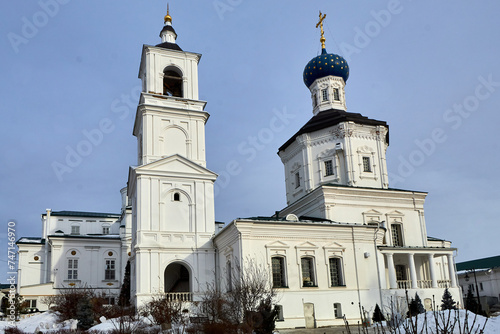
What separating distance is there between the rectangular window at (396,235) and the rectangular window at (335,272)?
21.3ft

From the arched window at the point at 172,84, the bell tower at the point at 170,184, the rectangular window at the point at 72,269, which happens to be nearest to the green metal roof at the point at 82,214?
the rectangular window at the point at 72,269

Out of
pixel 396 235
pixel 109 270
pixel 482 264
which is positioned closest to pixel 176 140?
pixel 396 235

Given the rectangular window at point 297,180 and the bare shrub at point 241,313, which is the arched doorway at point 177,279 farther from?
the rectangular window at point 297,180

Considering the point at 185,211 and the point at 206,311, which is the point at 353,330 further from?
the point at 185,211

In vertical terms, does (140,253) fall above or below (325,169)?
below

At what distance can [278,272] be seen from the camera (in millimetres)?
22656

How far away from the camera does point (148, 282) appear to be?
2361cm

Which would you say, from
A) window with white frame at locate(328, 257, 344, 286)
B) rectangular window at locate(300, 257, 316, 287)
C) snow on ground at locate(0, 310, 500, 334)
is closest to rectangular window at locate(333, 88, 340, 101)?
window with white frame at locate(328, 257, 344, 286)

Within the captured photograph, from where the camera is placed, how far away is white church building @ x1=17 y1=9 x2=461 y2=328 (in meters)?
22.8

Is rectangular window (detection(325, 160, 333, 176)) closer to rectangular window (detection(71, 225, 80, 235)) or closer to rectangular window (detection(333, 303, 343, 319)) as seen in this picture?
rectangular window (detection(333, 303, 343, 319))

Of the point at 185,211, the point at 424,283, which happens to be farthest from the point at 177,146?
the point at 424,283

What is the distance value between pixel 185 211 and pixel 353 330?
10.7 metres

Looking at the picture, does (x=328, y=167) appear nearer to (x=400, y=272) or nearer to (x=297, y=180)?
(x=297, y=180)

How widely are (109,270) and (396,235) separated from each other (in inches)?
913
